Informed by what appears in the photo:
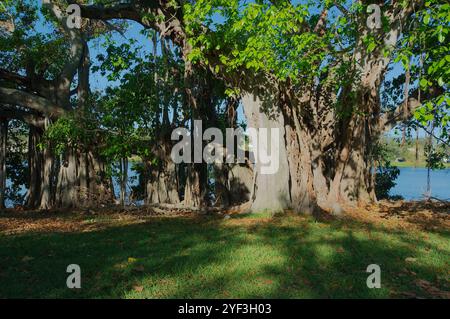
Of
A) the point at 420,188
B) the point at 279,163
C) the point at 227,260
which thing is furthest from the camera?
the point at 420,188

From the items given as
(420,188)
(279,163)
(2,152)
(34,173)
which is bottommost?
(420,188)

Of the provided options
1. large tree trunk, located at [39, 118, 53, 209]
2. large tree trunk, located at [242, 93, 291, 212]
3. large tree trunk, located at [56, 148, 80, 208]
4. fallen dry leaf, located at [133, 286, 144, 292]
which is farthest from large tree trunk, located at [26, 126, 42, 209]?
fallen dry leaf, located at [133, 286, 144, 292]

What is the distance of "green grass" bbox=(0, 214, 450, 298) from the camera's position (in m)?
4.90

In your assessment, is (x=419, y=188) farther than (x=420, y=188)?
Yes

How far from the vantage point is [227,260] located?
19.9 feet

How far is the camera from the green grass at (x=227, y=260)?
4.90 m

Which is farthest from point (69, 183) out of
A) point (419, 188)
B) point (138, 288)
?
point (419, 188)

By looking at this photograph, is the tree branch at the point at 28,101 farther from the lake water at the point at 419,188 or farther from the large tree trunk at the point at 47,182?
the lake water at the point at 419,188

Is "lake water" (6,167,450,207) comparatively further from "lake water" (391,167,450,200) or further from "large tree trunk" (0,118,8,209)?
"large tree trunk" (0,118,8,209)

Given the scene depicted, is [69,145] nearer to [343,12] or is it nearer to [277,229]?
[277,229]

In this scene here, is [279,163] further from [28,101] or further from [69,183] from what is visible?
[28,101]

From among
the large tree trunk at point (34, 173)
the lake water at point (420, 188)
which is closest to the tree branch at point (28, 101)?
the large tree trunk at point (34, 173)

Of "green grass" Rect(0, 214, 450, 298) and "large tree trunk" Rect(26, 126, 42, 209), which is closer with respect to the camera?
"green grass" Rect(0, 214, 450, 298)
